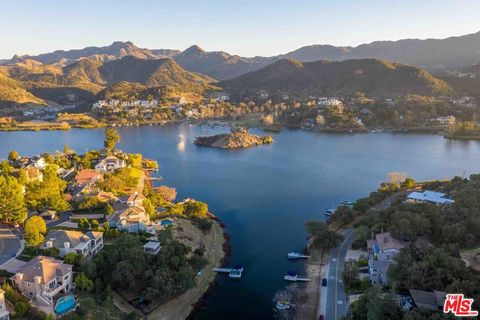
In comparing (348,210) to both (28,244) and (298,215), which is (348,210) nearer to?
(298,215)

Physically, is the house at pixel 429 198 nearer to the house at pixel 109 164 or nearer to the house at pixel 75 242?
the house at pixel 75 242

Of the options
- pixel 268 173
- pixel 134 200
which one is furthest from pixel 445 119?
pixel 134 200

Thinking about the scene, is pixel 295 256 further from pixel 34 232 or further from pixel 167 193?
pixel 34 232

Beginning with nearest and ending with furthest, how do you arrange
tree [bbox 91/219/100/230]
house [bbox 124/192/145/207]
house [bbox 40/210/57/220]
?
tree [bbox 91/219/100/230], house [bbox 40/210/57/220], house [bbox 124/192/145/207]

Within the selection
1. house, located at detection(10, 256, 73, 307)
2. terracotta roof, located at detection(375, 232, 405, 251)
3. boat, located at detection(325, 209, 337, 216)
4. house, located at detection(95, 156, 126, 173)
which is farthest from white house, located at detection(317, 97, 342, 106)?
house, located at detection(10, 256, 73, 307)

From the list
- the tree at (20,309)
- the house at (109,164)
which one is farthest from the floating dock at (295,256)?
the house at (109,164)

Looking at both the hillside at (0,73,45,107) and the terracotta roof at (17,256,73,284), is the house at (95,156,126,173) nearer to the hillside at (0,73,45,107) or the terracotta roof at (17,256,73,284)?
the terracotta roof at (17,256,73,284)
